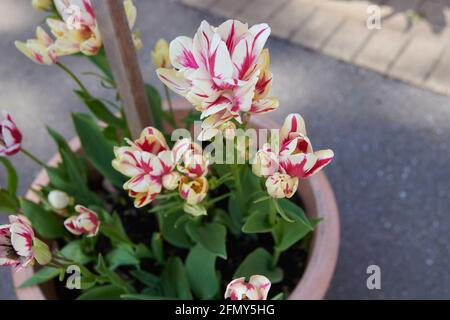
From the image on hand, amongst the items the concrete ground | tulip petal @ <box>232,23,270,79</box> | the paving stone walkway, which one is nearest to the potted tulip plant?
tulip petal @ <box>232,23,270,79</box>

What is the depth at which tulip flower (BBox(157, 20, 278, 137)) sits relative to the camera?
495 millimetres

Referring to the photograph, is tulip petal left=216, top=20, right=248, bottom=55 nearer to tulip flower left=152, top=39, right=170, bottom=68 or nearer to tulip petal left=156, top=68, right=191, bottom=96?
tulip petal left=156, top=68, right=191, bottom=96

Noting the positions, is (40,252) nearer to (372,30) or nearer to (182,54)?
(182,54)

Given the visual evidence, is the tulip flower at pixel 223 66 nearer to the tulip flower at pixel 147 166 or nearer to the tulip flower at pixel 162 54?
the tulip flower at pixel 147 166

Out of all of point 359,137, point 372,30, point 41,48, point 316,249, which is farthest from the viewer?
point 372,30

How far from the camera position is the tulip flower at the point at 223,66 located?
50 cm

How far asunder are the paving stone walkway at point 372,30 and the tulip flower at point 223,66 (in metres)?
0.95

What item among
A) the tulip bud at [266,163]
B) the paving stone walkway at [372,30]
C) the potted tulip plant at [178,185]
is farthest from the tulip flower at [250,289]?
the paving stone walkway at [372,30]

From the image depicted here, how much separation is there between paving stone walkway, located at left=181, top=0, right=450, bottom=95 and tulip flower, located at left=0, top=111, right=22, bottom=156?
0.96m

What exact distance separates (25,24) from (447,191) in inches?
49.2

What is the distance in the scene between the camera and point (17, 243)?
0.56m

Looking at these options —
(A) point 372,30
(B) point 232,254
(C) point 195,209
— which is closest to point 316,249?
(B) point 232,254

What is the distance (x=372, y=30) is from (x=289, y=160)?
1.04 m
